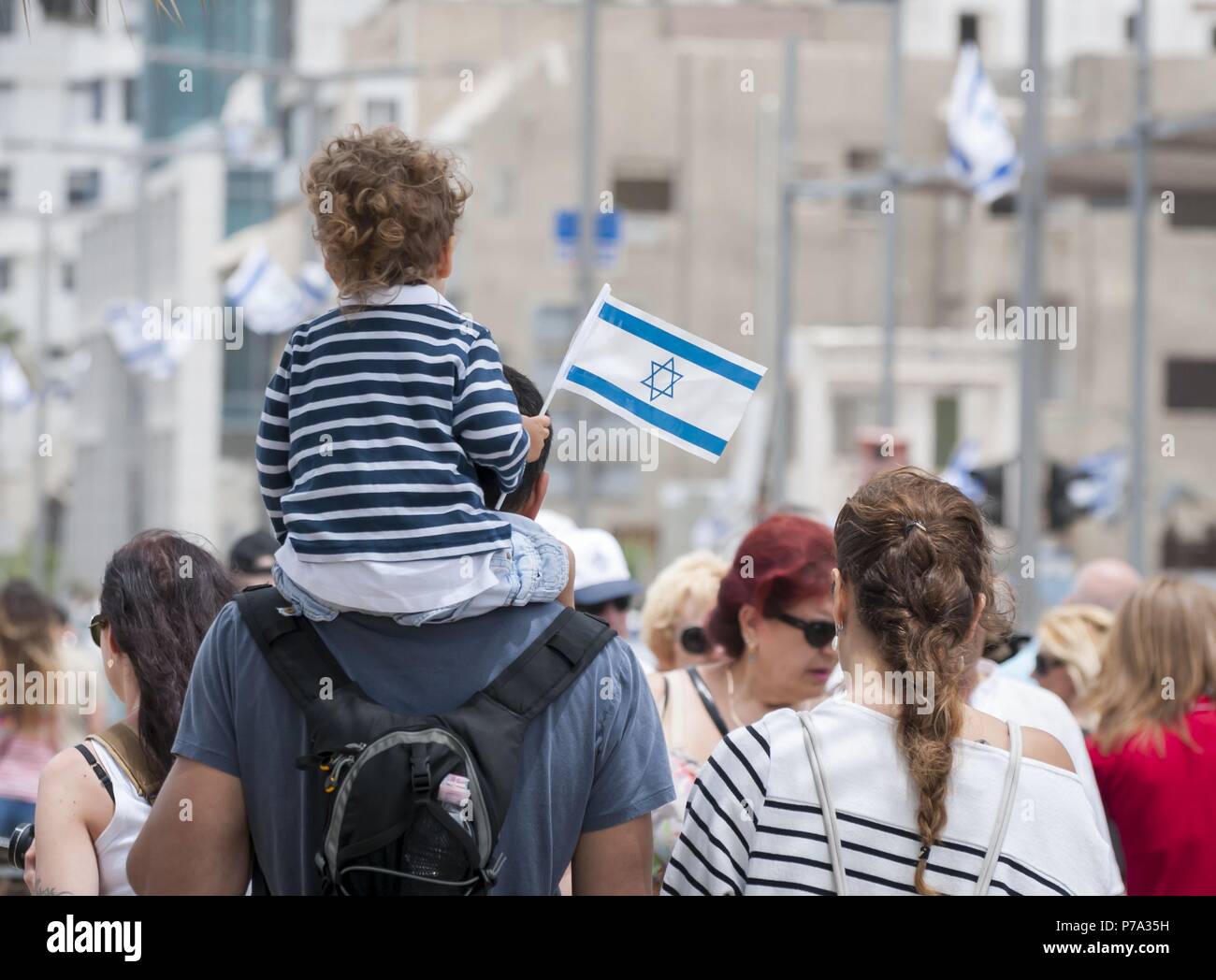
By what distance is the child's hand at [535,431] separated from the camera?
3326 mm

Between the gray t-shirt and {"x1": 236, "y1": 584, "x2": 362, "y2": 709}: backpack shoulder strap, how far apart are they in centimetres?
2

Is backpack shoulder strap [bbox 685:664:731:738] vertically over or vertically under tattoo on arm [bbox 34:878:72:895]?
over

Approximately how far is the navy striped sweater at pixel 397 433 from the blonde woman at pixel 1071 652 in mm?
3864

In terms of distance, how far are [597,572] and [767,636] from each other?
1.25 meters

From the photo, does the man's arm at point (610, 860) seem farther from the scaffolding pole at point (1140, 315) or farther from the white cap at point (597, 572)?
the scaffolding pole at point (1140, 315)

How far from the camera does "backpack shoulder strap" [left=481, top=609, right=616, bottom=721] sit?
3070mm

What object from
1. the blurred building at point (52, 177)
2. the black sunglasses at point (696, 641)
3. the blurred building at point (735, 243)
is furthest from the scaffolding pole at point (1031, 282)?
the blurred building at point (52, 177)

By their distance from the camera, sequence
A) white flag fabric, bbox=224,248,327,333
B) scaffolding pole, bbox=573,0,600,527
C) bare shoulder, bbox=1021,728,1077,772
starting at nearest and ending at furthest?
bare shoulder, bbox=1021,728,1077,772 < scaffolding pole, bbox=573,0,600,527 < white flag fabric, bbox=224,248,327,333

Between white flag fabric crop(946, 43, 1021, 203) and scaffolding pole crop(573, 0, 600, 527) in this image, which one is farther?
white flag fabric crop(946, 43, 1021, 203)

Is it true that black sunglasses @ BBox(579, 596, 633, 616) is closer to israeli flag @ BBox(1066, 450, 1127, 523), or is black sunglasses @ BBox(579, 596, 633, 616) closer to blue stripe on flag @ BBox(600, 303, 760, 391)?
blue stripe on flag @ BBox(600, 303, 760, 391)

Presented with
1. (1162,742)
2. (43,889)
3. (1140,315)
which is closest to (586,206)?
(1140,315)

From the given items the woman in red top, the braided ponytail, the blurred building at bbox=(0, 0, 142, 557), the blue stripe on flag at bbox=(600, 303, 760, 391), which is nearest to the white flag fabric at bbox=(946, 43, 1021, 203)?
the woman in red top

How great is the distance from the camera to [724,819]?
3266mm

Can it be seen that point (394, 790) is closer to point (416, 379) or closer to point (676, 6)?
point (416, 379)
